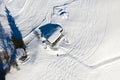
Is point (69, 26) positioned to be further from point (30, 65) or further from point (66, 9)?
point (30, 65)

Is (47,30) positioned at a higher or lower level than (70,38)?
higher

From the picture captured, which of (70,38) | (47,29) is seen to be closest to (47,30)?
(47,29)

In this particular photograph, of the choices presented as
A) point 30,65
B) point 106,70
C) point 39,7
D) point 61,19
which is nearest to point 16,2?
point 39,7

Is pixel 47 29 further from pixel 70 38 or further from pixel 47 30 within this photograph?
pixel 70 38

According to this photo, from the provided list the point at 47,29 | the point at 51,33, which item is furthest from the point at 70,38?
the point at 47,29
